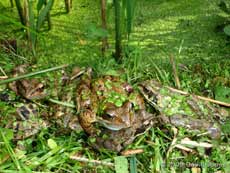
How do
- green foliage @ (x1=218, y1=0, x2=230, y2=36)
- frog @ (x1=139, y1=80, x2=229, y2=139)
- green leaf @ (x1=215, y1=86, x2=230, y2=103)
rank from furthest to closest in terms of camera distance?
green foliage @ (x1=218, y1=0, x2=230, y2=36) → green leaf @ (x1=215, y1=86, x2=230, y2=103) → frog @ (x1=139, y1=80, x2=229, y2=139)

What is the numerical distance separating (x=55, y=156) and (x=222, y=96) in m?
0.85

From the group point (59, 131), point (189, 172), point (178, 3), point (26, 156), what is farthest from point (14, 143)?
point (178, 3)

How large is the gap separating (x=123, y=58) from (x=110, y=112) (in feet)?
1.54

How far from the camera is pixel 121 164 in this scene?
1619 mm

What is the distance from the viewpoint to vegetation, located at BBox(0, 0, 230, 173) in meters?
1.65

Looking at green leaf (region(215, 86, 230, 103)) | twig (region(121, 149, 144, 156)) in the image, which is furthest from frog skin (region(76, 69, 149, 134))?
green leaf (region(215, 86, 230, 103))

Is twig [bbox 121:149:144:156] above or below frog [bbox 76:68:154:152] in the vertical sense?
below

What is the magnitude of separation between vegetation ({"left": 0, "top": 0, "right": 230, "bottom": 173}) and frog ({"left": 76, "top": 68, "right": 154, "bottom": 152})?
6cm

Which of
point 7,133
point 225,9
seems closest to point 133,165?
point 7,133

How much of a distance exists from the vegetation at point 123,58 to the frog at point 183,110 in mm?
43

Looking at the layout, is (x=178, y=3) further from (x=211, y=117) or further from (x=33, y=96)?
(x=33, y=96)

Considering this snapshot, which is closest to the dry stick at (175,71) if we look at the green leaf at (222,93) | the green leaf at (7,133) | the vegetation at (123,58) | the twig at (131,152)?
the vegetation at (123,58)

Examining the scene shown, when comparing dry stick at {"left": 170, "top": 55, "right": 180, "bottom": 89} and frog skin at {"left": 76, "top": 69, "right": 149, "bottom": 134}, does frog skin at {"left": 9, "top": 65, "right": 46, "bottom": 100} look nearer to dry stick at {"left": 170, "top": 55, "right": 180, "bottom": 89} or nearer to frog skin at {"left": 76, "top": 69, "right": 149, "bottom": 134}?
frog skin at {"left": 76, "top": 69, "right": 149, "bottom": 134}

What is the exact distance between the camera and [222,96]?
192cm
